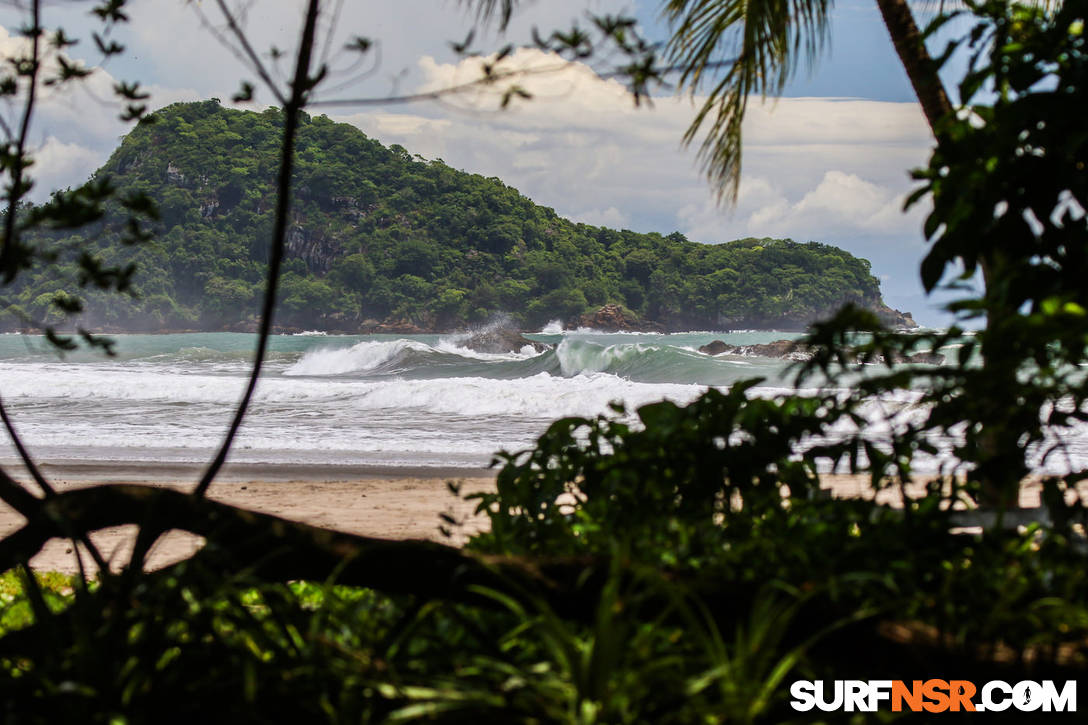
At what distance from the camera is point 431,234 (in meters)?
90.5

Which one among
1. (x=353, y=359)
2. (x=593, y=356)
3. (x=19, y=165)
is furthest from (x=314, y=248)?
(x=19, y=165)

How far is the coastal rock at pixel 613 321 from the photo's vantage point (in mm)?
94000

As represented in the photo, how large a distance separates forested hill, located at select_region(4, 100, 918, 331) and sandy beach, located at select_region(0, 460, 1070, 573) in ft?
232

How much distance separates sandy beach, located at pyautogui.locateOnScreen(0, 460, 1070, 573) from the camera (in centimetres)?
594

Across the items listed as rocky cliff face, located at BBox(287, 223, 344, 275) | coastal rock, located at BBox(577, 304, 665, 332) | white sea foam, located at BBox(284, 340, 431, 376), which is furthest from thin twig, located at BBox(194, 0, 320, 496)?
rocky cliff face, located at BBox(287, 223, 344, 275)

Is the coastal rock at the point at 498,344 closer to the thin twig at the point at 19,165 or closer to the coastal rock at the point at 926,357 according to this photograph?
the coastal rock at the point at 926,357

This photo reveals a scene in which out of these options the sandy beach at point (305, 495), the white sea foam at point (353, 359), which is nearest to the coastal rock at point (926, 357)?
the sandy beach at point (305, 495)

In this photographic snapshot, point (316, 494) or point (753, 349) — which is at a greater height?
point (753, 349)

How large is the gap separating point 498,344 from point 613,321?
55.9 metres

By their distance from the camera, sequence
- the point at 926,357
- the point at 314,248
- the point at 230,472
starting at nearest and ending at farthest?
the point at 230,472, the point at 926,357, the point at 314,248

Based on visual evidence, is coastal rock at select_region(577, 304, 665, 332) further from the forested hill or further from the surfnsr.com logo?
the surfnsr.com logo

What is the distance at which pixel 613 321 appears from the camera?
94.1 meters

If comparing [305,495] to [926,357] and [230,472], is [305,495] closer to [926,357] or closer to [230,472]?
[230,472]

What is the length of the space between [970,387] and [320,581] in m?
1.42
